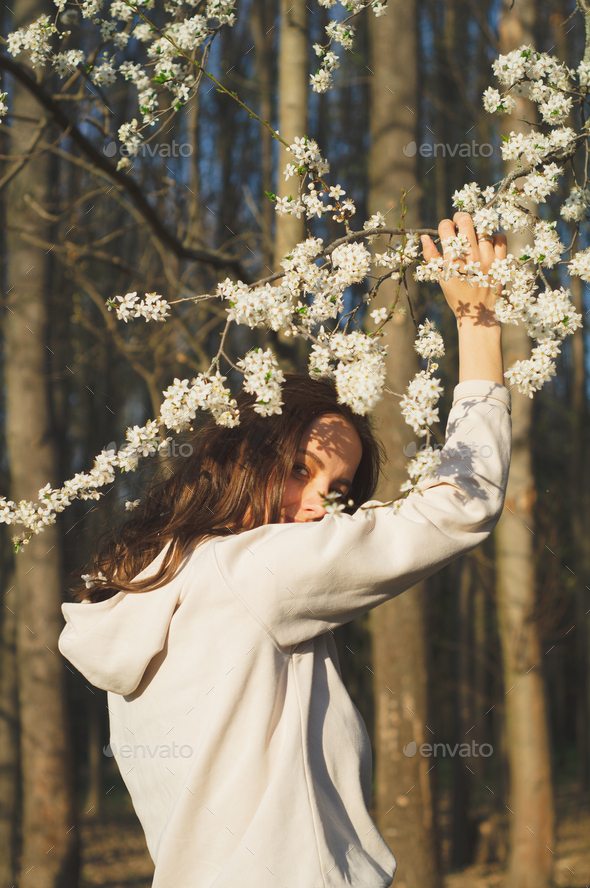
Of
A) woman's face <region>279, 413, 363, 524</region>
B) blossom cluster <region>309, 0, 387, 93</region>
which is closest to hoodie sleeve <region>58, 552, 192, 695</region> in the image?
woman's face <region>279, 413, 363, 524</region>

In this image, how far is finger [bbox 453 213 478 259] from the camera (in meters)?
1.52

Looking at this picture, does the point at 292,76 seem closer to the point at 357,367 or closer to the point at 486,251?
the point at 486,251

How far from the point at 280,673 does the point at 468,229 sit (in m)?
0.97

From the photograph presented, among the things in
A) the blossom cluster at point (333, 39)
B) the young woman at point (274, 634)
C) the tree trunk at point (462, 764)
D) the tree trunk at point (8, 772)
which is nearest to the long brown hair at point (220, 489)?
the young woman at point (274, 634)

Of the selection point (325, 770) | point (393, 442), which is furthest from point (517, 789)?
point (325, 770)

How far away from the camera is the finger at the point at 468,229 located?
152 cm

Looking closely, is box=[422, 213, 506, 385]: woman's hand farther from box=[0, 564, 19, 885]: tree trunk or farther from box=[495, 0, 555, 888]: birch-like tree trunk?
box=[0, 564, 19, 885]: tree trunk

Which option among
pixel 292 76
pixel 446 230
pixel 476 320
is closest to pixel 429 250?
pixel 446 230

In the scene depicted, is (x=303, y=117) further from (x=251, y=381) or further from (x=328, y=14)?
(x=328, y=14)

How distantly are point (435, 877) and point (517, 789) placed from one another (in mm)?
1850

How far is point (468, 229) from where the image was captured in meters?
1.54

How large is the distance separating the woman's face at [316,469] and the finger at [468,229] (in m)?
0.50

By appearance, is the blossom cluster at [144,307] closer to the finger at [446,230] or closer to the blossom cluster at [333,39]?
the finger at [446,230]

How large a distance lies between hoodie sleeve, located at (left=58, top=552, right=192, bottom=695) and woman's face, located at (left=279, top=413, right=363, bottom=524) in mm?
291
